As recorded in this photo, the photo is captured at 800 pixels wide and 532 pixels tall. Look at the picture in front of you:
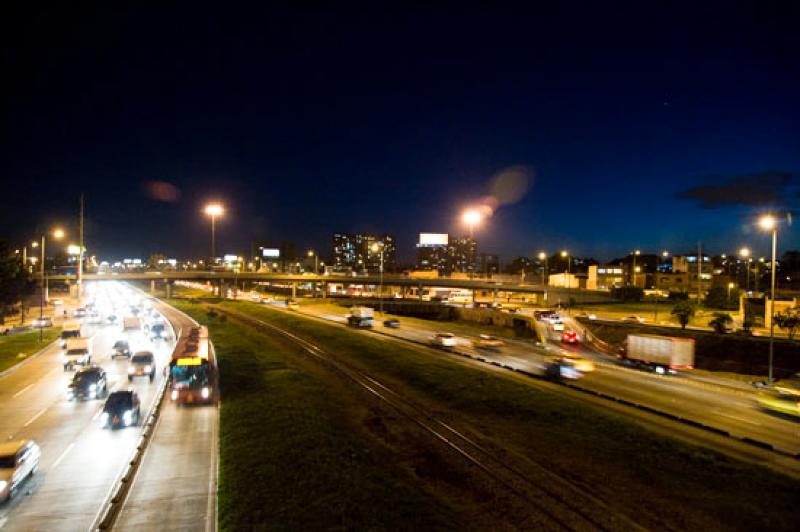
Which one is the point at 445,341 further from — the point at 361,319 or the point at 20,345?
the point at 20,345

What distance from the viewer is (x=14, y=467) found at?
1636cm

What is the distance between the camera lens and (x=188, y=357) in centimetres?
2841

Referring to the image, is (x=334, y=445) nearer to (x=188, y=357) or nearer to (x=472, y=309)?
(x=188, y=357)

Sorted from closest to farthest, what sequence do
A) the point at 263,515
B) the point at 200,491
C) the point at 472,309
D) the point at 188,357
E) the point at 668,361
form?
the point at 263,515
the point at 200,491
the point at 188,357
the point at 668,361
the point at 472,309

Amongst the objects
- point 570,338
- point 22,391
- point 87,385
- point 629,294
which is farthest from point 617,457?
point 629,294

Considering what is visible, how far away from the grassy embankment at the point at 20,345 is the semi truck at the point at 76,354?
173 inches

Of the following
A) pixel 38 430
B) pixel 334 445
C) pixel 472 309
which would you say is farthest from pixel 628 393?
pixel 472 309

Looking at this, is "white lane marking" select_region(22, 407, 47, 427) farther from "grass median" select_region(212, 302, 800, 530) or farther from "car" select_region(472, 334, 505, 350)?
"car" select_region(472, 334, 505, 350)

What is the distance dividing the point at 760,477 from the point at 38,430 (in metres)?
29.8

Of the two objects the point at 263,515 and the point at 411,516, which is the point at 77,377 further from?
the point at 411,516

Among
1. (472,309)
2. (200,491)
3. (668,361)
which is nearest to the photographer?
(200,491)

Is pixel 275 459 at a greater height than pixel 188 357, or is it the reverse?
pixel 188 357

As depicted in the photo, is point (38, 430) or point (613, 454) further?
point (38, 430)

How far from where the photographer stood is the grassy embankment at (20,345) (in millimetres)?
42000
